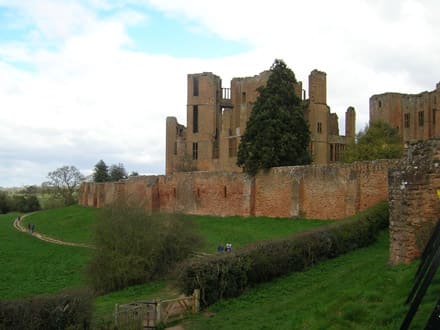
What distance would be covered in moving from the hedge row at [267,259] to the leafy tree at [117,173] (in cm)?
6224

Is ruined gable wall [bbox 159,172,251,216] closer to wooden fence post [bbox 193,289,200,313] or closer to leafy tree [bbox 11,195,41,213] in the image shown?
wooden fence post [bbox 193,289,200,313]

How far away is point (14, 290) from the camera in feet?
73.9

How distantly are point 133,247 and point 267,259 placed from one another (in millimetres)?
7206

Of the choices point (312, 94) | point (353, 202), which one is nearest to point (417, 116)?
point (312, 94)

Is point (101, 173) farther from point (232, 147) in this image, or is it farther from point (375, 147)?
point (375, 147)

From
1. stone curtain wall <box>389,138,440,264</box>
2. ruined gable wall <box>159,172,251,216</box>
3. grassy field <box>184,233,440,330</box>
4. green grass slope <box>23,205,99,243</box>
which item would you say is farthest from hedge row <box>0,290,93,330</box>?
green grass slope <box>23,205,99,243</box>

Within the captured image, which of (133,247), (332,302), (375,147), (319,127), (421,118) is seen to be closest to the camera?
(332,302)

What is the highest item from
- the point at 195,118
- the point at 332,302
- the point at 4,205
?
the point at 195,118

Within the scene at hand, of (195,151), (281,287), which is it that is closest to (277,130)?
(281,287)

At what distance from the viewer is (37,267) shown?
27922 millimetres

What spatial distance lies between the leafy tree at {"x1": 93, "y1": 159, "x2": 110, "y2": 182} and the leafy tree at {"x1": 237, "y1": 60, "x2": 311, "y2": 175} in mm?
46124

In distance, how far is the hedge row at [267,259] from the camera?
15578 millimetres

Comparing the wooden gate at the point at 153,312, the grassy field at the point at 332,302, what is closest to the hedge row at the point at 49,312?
the wooden gate at the point at 153,312

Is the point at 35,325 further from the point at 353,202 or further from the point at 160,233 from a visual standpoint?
the point at 353,202
